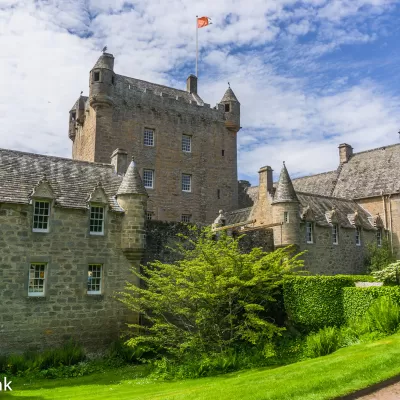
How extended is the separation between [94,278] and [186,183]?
17.7 m

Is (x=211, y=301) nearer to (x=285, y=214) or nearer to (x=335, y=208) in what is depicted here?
(x=285, y=214)

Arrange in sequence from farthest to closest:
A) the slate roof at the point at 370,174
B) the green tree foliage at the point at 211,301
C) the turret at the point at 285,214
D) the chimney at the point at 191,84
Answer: the chimney at the point at 191,84
the slate roof at the point at 370,174
the turret at the point at 285,214
the green tree foliage at the point at 211,301

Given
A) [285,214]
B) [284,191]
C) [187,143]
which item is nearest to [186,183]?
[187,143]

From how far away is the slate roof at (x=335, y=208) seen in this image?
98.9 feet

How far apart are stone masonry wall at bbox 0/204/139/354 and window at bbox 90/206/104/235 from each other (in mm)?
275

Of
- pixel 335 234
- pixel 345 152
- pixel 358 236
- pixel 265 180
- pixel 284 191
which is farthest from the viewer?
pixel 345 152

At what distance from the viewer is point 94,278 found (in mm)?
20125

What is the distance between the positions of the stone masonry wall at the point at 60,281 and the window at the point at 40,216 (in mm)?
239

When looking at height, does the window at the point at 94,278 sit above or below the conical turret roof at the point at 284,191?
below

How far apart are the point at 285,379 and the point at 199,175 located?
26.9 meters

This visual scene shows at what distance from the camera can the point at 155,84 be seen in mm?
38938

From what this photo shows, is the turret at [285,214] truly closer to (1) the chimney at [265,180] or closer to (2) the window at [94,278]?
(1) the chimney at [265,180]

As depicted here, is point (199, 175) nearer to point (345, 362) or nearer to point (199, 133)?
point (199, 133)

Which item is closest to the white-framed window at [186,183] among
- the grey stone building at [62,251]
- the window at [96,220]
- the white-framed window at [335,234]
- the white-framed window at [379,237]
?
the white-framed window at [335,234]
